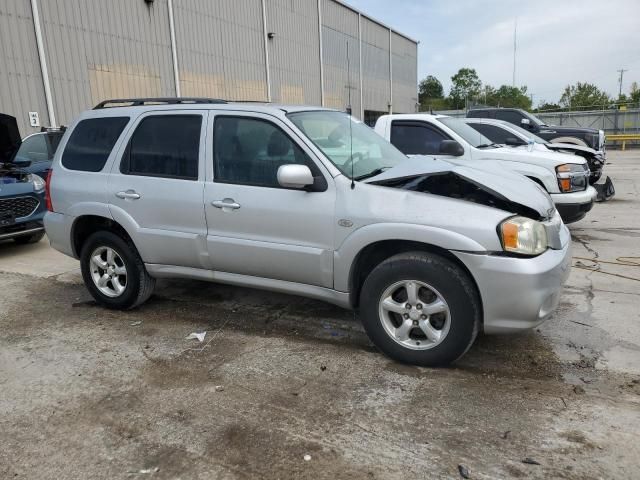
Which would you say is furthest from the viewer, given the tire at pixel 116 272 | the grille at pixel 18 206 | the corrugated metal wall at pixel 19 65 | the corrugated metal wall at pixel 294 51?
the corrugated metal wall at pixel 294 51

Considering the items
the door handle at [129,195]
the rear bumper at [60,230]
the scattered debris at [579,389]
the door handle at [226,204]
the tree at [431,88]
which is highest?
the tree at [431,88]

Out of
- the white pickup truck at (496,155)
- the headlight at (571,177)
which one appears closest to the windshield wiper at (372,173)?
the white pickup truck at (496,155)

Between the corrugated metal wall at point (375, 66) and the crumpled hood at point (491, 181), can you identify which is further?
the corrugated metal wall at point (375, 66)

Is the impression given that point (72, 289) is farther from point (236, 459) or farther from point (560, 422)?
point (560, 422)

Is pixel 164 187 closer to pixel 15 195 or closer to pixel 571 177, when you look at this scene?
pixel 15 195

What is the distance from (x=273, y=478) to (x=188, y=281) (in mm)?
3673

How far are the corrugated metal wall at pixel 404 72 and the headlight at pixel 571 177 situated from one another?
29.3 meters

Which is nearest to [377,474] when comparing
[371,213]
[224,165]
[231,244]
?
[371,213]

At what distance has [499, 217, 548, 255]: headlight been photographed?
126 inches

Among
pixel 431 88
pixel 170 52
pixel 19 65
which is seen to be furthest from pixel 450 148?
pixel 431 88

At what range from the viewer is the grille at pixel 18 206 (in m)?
7.16

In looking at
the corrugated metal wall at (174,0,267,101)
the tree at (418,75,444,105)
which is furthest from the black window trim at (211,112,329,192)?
the tree at (418,75,444,105)

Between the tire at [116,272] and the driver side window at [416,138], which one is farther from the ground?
the driver side window at [416,138]

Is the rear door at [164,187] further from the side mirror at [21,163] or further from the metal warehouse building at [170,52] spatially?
the side mirror at [21,163]
